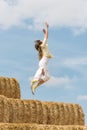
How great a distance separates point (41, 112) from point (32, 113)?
52cm

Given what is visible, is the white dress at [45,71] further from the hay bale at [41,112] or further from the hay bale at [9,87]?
the hay bale at [9,87]

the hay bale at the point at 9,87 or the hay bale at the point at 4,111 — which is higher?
the hay bale at the point at 4,111

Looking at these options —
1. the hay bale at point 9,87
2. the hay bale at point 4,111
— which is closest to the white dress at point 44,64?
the hay bale at point 4,111

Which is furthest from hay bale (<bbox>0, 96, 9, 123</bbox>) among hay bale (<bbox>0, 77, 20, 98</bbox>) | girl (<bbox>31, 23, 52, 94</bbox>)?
hay bale (<bbox>0, 77, 20, 98</bbox>)

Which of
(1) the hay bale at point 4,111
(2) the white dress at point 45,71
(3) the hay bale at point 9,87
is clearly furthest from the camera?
(3) the hay bale at point 9,87

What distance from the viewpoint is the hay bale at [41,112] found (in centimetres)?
2109

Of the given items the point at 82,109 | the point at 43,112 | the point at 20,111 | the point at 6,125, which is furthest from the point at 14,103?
the point at 82,109

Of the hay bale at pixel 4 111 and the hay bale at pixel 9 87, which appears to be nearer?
the hay bale at pixel 4 111

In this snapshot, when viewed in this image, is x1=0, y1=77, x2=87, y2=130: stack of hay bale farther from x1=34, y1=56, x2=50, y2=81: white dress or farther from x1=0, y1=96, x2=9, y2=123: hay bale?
x1=34, y1=56, x2=50, y2=81: white dress

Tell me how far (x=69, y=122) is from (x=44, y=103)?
208 centimetres

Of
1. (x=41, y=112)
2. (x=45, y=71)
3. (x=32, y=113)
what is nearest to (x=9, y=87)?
(x=41, y=112)

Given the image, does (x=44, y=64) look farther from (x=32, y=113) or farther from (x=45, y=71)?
(x=32, y=113)

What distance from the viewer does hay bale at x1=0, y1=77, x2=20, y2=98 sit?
81.7 ft

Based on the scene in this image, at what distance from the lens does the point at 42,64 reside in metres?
20.8
